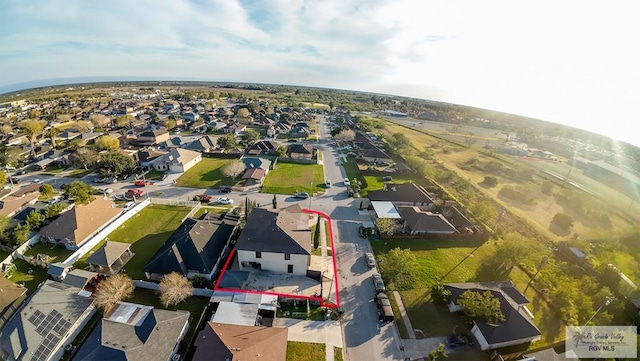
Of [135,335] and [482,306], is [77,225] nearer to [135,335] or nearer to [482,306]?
[135,335]

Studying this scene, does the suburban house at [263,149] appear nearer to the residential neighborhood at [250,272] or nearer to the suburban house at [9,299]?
the residential neighborhood at [250,272]

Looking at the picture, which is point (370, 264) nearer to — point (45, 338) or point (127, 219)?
point (45, 338)

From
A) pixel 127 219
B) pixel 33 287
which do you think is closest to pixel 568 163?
pixel 127 219

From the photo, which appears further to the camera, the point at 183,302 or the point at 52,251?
the point at 52,251

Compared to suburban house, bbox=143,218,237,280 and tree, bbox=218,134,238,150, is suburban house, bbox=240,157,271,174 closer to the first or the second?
tree, bbox=218,134,238,150

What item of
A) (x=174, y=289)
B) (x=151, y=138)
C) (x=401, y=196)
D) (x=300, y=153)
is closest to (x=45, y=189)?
(x=151, y=138)

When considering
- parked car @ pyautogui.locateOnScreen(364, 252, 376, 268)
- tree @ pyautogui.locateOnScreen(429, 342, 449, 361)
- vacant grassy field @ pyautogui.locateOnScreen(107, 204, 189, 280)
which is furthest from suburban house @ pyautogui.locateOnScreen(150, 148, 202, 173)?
tree @ pyautogui.locateOnScreen(429, 342, 449, 361)

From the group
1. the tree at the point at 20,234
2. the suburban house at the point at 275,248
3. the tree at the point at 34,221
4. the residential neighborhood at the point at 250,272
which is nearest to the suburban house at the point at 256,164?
the residential neighborhood at the point at 250,272
